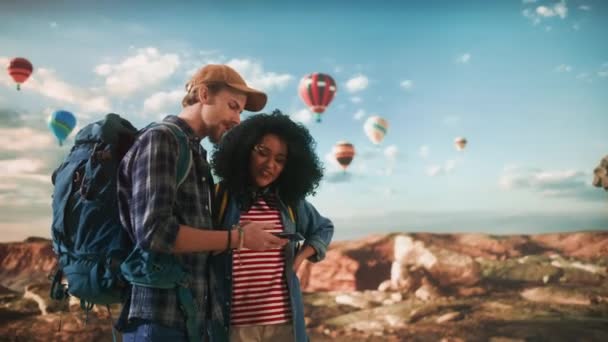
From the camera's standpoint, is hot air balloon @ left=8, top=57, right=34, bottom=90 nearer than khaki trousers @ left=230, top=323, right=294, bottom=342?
No

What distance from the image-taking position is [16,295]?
42.3ft

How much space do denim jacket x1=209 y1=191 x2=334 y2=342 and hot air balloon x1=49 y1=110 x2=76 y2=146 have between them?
19611 mm

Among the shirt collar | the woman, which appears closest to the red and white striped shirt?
the woman

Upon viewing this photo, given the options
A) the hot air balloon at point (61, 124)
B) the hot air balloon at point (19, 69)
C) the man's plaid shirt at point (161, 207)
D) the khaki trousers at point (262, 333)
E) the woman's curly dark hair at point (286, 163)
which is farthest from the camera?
the hot air balloon at point (19, 69)

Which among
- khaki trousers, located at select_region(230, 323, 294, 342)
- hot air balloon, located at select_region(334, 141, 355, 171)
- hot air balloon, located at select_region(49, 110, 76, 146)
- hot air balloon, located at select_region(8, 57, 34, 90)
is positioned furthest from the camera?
hot air balloon, located at select_region(334, 141, 355, 171)

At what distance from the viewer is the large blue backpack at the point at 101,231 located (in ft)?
5.86

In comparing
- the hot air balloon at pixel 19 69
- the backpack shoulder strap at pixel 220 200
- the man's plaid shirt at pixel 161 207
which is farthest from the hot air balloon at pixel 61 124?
the man's plaid shirt at pixel 161 207

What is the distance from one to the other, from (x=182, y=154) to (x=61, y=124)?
20.0m

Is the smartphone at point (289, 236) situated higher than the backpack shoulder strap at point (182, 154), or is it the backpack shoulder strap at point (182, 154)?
the backpack shoulder strap at point (182, 154)

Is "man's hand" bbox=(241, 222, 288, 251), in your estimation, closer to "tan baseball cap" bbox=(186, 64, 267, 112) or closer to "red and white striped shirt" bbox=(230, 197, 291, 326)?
"red and white striped shirt" bbox=(230, 197, 291, 326)

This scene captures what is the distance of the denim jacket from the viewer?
1995mm

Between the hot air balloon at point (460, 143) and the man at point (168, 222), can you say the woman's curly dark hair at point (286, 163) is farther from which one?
the hot air balloon at point (460, 143)

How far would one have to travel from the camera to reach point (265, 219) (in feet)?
7.52

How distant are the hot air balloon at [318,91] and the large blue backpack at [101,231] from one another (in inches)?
799
